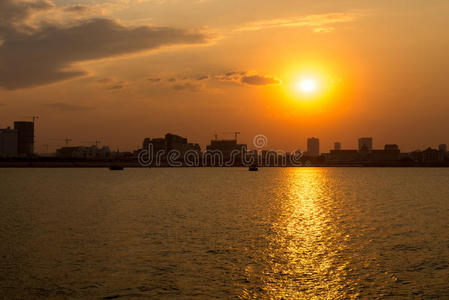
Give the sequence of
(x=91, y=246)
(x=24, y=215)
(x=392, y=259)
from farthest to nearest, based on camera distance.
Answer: (x=24, y=215) → (x=91, y=246) → (x=392, y=259)

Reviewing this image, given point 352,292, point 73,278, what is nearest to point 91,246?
point 73,278

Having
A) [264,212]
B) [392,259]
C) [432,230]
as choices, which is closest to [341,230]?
[432,230]

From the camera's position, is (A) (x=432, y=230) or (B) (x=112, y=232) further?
(A) (x=432, y=230)

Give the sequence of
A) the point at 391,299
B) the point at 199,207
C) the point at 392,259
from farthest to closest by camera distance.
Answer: the point at 199,207, the point at 392,259, the point at 391,299

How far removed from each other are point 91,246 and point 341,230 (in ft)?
89.7

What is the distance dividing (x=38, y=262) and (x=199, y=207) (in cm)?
4402

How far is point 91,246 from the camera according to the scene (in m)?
36.6

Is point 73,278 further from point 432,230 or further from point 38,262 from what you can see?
point 432,230

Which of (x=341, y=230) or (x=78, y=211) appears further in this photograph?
(x=78, y=211)

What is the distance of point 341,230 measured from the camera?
47875mm

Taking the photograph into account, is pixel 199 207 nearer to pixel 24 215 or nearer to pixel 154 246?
pixel 24 215

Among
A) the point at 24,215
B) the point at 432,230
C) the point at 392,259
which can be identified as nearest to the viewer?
the point at 392,259

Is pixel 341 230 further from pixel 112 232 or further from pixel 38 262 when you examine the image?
pixel 38 262

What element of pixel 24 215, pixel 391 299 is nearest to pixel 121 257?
pixel 391 299
